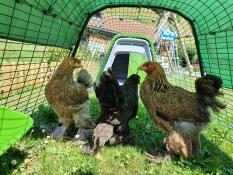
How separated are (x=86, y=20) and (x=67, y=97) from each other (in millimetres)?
1259

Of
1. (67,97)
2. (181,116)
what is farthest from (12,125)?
(181,116)

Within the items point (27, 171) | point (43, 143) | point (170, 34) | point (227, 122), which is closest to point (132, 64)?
point (170, 34)

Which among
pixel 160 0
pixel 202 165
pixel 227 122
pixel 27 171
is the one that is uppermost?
pixel 160 0

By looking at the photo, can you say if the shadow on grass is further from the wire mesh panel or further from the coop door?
the coop door

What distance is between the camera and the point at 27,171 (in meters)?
2.36

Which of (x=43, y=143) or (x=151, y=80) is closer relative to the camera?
(x=43, y=143)

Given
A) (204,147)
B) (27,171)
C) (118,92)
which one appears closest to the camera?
(27,171)

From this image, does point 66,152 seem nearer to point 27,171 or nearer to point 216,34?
point 27,171

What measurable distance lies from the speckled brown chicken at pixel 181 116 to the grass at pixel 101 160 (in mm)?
162

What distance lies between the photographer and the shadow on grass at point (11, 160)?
2300 millimetres

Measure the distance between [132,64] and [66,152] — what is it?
3.94 meters

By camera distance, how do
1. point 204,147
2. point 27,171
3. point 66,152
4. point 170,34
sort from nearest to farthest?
point 27,171 < point 66,152 < point 204,147 < point 170,34

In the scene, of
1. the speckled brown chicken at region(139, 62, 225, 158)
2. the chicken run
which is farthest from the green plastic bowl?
the speckled brown chicken at region(139, 62, 225, 158)

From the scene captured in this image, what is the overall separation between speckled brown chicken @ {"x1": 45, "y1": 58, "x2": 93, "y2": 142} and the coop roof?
16.2 inches
